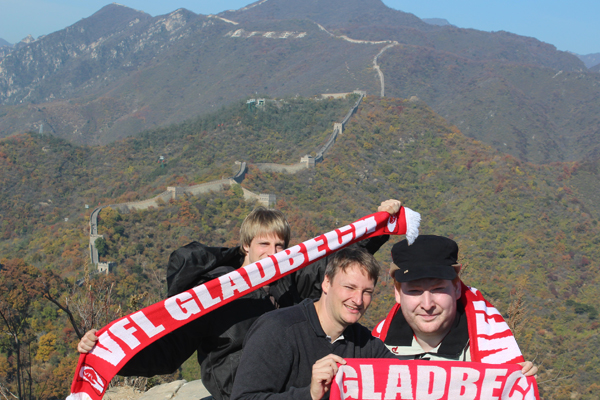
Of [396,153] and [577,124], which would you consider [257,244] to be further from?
[577,124]

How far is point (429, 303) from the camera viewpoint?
2652 mm

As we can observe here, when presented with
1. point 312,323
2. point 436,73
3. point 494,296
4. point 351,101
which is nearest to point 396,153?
point 351,101

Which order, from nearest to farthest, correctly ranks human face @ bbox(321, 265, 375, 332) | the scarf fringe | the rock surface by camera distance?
human face @ bbox(321, 265, 375, 332), the scarf fringe, the rock surface

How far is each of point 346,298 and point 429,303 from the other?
1.76ft

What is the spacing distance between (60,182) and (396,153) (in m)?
35.0

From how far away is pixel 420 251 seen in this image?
2.69 metres

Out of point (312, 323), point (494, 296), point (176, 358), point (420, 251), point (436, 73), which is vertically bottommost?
point (494, 296)

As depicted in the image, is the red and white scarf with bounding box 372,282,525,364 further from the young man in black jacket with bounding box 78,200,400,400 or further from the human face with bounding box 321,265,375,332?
the young man in black jacket with bounding box 78,200,400,400

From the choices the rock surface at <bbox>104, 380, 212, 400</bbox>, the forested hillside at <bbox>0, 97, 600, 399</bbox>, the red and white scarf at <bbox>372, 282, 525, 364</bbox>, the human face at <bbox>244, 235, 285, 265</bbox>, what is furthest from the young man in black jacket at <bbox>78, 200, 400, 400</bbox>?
A: the forested hillside at <bbox>0, 97, 600, 399</bbox>

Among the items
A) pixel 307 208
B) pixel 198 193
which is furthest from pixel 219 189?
pixel 307 208

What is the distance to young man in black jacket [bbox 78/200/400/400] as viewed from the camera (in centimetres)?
291

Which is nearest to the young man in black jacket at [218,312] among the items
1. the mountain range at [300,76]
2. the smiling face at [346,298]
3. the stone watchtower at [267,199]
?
the smiling face at [346,298]

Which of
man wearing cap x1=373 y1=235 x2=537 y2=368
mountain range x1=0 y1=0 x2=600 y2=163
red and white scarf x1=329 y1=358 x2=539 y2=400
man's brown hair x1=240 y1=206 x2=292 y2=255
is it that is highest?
mountain range x1=0 y1=0 x2=600 y2=163

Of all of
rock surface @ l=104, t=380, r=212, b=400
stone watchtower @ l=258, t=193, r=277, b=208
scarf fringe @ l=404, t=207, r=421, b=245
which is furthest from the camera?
stone watchtower @ l=258, t=193, r=277, b=208
